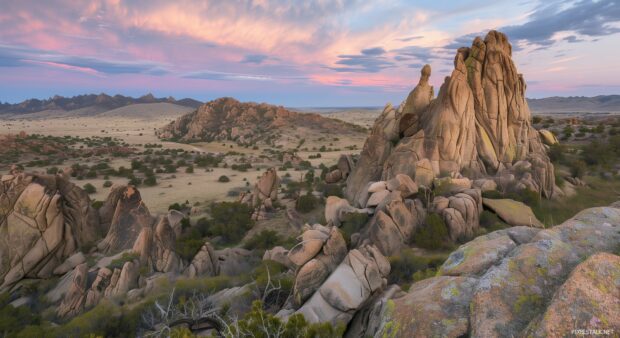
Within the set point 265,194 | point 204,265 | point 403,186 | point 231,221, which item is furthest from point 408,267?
point 265,194

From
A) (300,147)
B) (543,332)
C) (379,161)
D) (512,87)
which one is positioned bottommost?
(300,147)

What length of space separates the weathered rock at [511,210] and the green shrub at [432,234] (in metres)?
3.97

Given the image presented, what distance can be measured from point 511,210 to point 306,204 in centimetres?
1335

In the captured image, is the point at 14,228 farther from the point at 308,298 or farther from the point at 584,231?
the point at 584,231

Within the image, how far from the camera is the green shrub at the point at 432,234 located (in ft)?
50.7

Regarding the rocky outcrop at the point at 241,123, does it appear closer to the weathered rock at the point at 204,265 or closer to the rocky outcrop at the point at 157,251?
the rocky outcrop at the point at 157,251

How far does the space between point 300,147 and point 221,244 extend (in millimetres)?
53784

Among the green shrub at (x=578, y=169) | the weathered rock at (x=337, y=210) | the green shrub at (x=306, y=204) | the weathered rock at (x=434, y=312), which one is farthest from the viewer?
the green shrub at (x=578, y=169)

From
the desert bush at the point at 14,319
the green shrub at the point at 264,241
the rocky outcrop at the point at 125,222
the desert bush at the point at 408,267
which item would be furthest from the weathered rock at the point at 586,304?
the rocky outcrop at the point at 125,222

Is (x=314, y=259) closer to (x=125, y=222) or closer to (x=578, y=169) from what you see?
(x=125, y=222)

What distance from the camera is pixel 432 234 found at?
619 inches

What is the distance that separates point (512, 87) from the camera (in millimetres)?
25266

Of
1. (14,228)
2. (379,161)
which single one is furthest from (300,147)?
(14,228)

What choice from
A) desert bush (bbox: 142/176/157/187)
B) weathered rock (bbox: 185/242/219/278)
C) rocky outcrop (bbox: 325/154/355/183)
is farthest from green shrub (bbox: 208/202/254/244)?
desert bush (bbox: 142/176/157/187)
